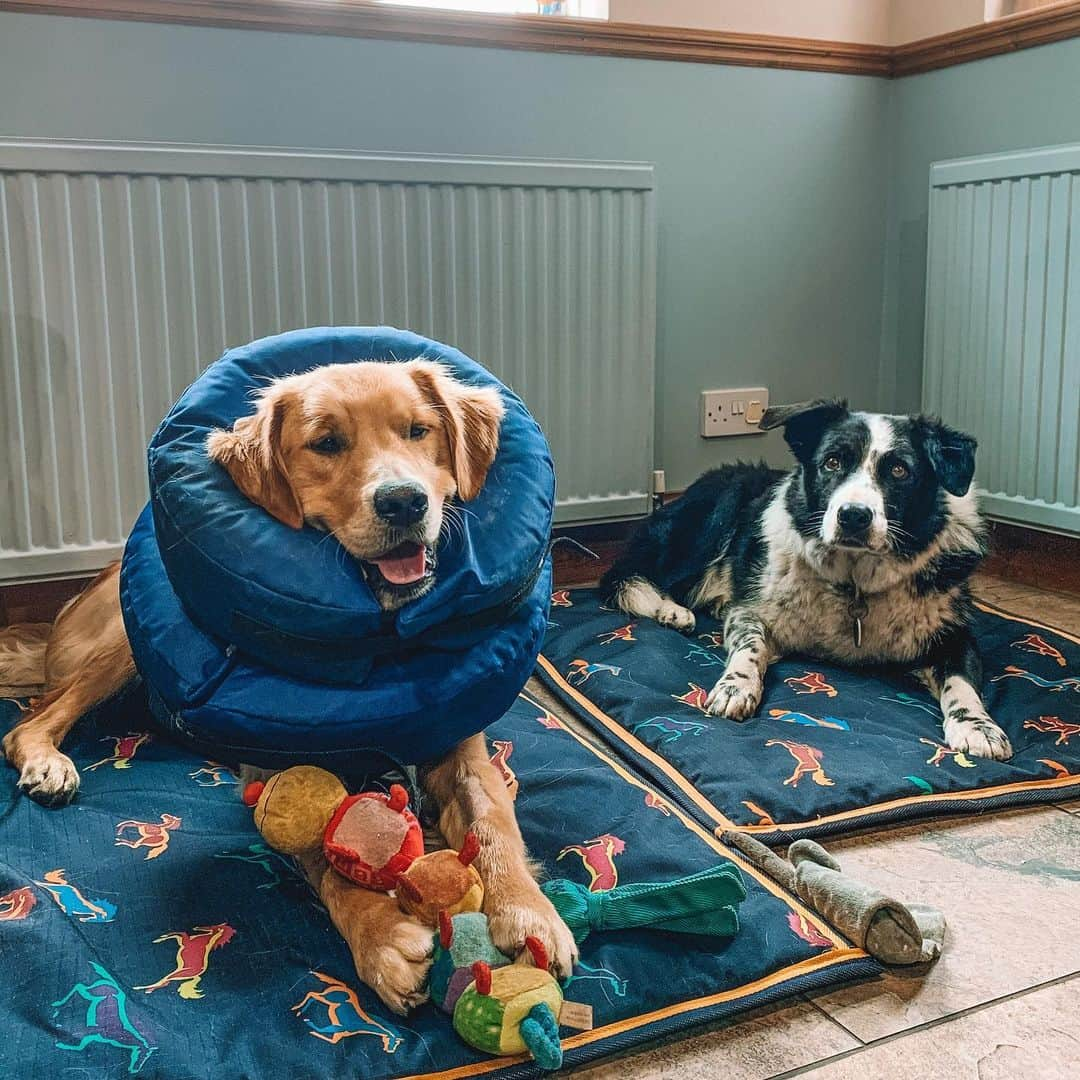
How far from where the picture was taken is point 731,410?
3.89 meters

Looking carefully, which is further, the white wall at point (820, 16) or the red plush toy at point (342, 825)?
the white wall at point (820, 16)

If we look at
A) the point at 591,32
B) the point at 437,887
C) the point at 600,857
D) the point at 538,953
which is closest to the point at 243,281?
the point at 591,32

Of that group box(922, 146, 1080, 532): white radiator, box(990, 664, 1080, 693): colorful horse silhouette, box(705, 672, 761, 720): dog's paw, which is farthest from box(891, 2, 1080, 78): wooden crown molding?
box(705, 672, 761, 720): dog's paw

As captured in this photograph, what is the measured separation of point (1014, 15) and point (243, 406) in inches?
108

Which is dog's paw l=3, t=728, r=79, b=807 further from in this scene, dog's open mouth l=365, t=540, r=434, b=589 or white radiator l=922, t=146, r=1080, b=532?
white radiator l=922, t=146, r=1080, b=532

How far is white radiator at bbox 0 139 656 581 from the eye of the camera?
2.86 m

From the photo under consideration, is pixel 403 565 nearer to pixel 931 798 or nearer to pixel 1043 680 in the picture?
pixel 931 798

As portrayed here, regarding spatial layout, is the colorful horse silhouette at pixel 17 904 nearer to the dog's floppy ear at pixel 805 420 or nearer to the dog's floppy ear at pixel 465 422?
the dog's floppy ear at pixel 465 422

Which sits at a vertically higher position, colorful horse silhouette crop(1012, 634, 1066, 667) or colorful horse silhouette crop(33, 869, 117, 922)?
colorful horse silhouette crop(1012, 634, 1066, 667)

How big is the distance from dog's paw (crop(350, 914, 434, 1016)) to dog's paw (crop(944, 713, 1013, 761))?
1.27 m

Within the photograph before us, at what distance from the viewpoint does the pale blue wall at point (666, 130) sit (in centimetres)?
294

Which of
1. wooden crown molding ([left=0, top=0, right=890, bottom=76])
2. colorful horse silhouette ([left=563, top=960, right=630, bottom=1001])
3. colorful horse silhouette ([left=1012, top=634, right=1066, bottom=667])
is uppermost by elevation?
wooden crown molding ([left=0, top=0, right=890, bottom=76])

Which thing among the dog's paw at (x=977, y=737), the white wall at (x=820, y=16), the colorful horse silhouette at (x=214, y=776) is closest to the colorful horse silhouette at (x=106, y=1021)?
the colorful horse silhouette at (x=214, y=776)

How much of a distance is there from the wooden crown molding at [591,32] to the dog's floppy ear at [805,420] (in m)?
1.38
